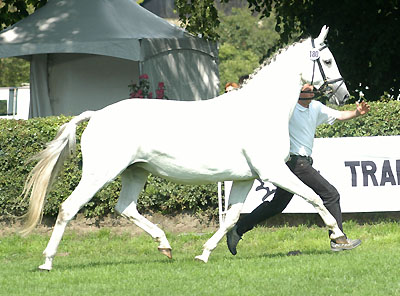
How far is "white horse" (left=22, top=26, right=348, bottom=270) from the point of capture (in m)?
8.56

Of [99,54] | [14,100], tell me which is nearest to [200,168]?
[99,54]

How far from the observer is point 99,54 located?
60.3ft

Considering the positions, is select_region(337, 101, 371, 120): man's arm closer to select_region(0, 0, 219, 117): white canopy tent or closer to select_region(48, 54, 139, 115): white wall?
select_region(0, 0, 219, 117): white canopy tent

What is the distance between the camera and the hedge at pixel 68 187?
12086 mm

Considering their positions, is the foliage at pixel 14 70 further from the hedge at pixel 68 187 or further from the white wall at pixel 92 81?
the hedge at pixel 68 187

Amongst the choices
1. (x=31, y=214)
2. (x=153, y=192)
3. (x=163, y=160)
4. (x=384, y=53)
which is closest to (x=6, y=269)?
(x=31, y=214)

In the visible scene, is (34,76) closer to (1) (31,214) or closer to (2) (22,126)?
(2) (22,126)

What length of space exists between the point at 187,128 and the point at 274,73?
3.78 feet

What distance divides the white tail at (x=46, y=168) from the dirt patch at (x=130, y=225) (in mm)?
3326

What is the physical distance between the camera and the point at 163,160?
8.66m

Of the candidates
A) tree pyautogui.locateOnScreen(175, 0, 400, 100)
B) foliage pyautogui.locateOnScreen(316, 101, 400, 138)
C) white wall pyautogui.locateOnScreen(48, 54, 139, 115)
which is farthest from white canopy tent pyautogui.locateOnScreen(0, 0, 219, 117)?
foliage pyautogui.locateOnScreen(316, 101, 400, 138)

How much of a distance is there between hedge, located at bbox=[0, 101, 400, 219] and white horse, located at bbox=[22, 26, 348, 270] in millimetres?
3103

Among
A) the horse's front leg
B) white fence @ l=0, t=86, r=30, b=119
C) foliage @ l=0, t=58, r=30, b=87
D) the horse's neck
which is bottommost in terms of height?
foliage @ l=0, t=58, r=30, b=87

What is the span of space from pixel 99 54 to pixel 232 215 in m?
10.1
